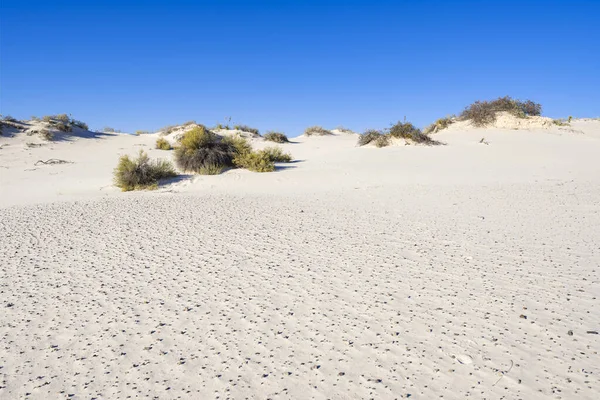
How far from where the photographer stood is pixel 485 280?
4.21 m

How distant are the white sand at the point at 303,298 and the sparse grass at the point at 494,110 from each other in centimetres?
1808

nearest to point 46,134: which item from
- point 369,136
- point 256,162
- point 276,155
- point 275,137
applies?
point 275,137

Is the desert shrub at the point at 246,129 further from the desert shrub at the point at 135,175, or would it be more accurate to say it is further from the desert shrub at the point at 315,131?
the desert shrub at the point at 135,175

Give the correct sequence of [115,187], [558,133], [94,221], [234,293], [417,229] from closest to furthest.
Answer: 1. [234,293]
2. [417,229]
3. [94,221]
4. [115,187]
5. [558,133]

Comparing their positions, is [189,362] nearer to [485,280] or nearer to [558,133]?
[485,280]

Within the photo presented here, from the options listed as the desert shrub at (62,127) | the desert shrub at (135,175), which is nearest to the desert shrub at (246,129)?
the desert shrub at (62,127)

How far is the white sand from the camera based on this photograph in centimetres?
270

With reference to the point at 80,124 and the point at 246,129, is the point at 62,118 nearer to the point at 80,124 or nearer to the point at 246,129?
the point at 80,124

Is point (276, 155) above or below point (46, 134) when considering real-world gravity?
below

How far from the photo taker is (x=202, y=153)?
14.0 meters

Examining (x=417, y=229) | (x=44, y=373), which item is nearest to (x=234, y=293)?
(x=44, y=373)

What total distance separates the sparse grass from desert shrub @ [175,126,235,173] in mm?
18021

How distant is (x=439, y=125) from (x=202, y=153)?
61.4ft

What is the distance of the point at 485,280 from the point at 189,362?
3.12 meters
